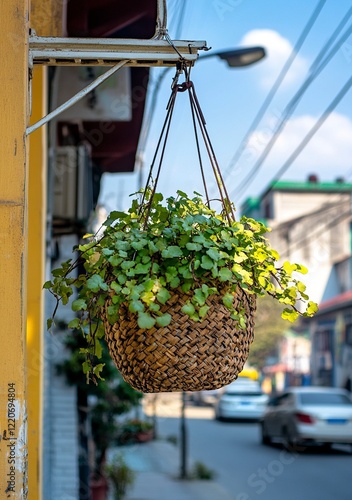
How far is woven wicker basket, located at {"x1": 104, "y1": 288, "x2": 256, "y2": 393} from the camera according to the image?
275cm

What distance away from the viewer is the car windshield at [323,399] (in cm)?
1945

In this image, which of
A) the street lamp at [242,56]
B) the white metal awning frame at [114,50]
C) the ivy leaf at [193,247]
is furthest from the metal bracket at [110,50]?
the street lamp at [242,56]

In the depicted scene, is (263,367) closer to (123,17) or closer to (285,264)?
(123,17)

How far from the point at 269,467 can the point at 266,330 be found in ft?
104

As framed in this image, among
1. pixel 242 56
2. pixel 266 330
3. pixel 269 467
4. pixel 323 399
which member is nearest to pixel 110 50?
pixel 242 56

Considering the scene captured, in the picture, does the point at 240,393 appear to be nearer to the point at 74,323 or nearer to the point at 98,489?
the point at 98,489

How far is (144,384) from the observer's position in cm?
286

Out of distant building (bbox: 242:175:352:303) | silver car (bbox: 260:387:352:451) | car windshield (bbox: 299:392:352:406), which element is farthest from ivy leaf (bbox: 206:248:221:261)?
distant building (bbox: 242:175:352:303)

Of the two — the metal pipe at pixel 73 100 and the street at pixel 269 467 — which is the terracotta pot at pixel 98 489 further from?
the metal pipe at pixel 73 100

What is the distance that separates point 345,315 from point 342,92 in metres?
26.8

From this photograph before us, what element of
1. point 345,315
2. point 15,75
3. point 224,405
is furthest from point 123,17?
point 345,315

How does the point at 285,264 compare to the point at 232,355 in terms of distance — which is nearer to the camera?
the point at 232,355

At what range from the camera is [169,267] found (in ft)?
9.07

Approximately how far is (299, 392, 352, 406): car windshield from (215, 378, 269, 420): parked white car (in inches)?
433
